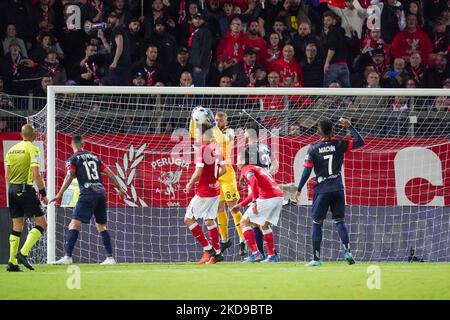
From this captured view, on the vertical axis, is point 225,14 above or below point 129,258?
above

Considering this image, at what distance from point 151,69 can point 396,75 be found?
15.9 ft

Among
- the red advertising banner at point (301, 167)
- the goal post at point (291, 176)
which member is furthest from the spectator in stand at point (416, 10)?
the red advertising banner at point (301, 167)

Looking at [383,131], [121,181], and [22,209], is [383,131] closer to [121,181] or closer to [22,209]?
[121,181]

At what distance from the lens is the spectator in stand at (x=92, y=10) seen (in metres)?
20.0

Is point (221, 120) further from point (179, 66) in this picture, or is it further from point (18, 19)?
point (18, 19)

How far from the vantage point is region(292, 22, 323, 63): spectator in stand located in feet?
65.5

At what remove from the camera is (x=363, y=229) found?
1817cm

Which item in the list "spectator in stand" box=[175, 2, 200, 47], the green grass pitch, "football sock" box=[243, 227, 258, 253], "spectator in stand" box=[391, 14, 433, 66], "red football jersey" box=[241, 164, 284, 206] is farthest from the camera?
"spectator in stand" box=[391, 14, 433, 66]

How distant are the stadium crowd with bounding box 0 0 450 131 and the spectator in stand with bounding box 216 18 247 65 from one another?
2 centimetres

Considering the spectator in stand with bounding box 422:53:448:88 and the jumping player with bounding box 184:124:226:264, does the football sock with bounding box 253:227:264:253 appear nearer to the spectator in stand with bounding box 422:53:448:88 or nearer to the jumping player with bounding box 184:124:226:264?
the jumping player with bounding box 184:124:226:264

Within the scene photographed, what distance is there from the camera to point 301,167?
18.1 m

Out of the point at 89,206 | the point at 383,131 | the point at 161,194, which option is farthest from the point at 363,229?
the point at 89,206

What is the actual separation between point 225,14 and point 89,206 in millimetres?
6446

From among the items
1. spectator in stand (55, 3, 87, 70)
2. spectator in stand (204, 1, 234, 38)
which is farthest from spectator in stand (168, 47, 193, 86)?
spectator in stand (55, 3, 87, 70)
